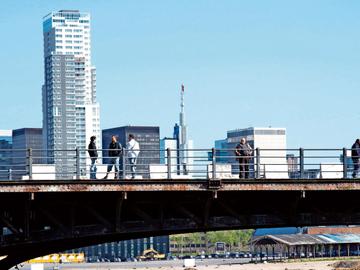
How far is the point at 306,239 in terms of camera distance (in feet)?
554

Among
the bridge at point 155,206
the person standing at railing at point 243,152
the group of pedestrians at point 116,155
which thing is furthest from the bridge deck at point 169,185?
the person standing at railing at point 243,152

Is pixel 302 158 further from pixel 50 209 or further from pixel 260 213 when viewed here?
pixel 50 209

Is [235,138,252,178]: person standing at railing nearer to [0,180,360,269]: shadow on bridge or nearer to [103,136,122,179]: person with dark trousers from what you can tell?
[0,180,360,269]: shadow on bridge

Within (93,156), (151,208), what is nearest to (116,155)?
(93,156)

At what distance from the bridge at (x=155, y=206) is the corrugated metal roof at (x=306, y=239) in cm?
11030

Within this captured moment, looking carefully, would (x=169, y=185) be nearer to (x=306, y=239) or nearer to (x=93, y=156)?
(x=93, y=156)

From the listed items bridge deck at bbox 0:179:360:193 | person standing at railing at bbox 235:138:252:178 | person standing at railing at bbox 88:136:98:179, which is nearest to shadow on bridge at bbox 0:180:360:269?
bridge deck at bbox 0:179:360:193

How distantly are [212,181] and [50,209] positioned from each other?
6.56m

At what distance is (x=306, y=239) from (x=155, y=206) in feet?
404

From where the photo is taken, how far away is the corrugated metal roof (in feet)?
523

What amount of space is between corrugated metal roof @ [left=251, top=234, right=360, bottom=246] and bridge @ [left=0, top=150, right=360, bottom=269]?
11030cm

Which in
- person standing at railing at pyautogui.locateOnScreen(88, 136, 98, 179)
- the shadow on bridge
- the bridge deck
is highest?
person standing at railing at pyautogui.locateOnScreen(88, 136, 98, 179)

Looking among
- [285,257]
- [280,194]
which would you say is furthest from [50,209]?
[285,257]

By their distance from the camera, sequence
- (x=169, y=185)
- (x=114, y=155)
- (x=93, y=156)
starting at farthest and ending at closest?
(x=114, y=155) → (x=93, y=156) → (x=169, y=185)
